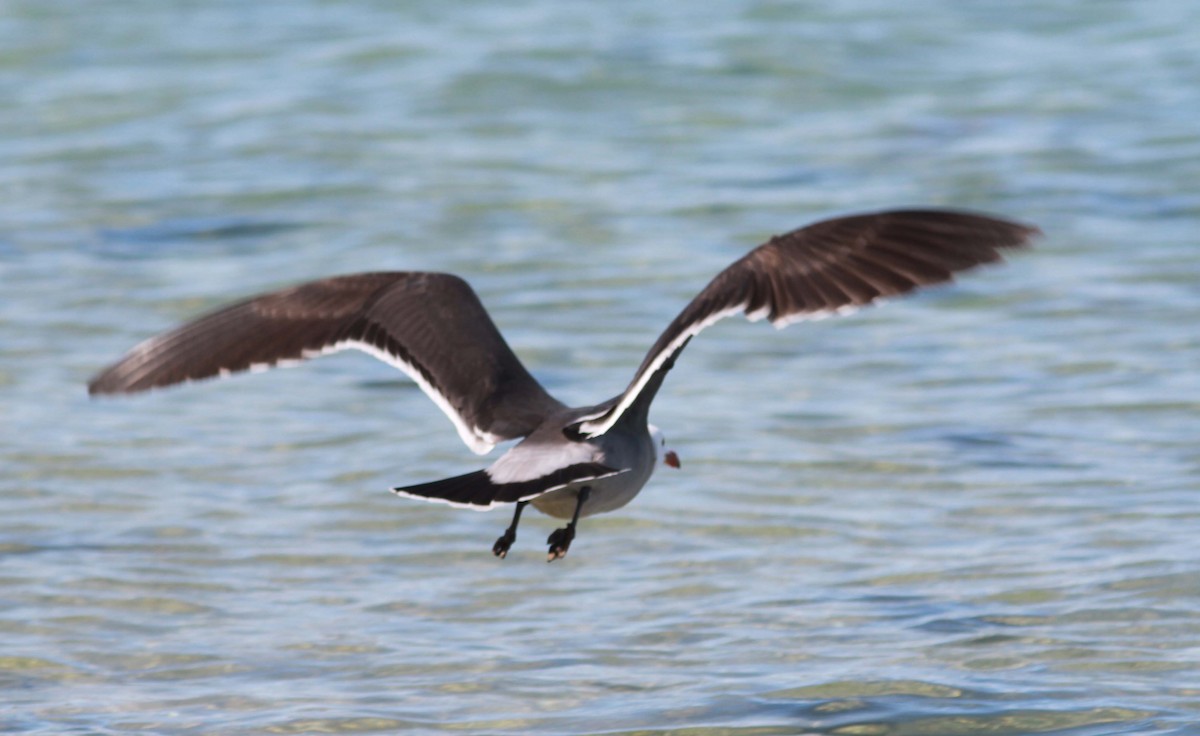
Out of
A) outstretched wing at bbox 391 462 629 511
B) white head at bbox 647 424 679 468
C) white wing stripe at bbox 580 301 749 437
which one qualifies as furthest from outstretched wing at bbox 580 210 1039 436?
white head at bbox 647 424 679 468

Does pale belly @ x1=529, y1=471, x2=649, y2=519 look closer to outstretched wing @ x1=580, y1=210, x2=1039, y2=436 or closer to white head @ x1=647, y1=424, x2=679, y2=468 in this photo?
white head @ x1=647, y1=424, x2=679, y2=468

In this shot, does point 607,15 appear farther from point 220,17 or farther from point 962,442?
point 962,442

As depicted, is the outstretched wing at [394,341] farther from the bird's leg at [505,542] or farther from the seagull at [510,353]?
the bird's leg at [505,542]

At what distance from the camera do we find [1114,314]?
30.9 feet

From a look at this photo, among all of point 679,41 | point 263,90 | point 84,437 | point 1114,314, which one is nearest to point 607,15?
point 679,41

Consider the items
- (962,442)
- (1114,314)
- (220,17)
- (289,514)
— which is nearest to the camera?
(289,514)

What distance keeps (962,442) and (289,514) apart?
2.85m

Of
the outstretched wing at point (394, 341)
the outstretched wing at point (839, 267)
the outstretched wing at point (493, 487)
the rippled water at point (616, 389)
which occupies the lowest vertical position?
the rippled water at point (616, 389)

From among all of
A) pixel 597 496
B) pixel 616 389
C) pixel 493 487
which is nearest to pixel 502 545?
pixel 597 496

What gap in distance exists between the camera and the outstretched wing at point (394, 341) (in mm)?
5504

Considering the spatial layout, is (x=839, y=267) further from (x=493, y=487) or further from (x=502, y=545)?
(x=502, y=545)

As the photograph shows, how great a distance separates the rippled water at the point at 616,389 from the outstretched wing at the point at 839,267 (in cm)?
142

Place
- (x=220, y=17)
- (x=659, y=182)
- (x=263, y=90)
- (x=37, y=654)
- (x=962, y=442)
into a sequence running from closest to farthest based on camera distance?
1. (x=37, y=654)
2. (x=962, y=442)
3. (x=659, y=182)
4. (x=263, y=90)
5. (x=220, y=17)

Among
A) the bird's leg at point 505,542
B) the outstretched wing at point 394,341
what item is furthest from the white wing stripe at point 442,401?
the bird's leg at point 505,542
